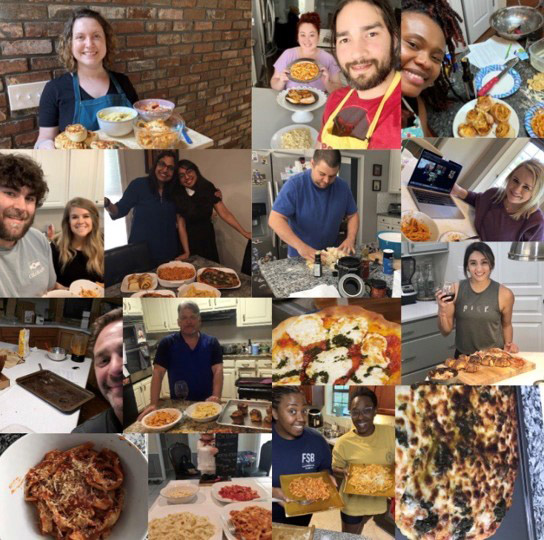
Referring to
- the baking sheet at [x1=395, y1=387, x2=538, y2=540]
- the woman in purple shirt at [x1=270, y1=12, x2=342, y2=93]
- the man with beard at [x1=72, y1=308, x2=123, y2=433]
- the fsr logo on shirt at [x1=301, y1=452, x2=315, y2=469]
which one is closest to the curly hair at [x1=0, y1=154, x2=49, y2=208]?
the man with beard at [x1=72, y1=308, x2=123, y2=433]

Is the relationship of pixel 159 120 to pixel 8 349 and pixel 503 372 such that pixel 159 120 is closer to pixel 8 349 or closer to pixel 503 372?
pixel 8 349

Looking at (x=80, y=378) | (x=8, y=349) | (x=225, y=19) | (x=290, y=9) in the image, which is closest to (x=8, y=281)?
(x=8, y=349)

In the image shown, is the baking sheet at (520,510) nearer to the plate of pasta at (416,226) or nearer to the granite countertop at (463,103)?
the plate of pasta at (416,226)

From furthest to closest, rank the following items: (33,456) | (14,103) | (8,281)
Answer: (33,456) < (8,281) < (14,103)

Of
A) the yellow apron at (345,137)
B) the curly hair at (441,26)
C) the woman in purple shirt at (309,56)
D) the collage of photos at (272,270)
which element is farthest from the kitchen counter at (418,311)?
the woman in purple shirt at (309,56)

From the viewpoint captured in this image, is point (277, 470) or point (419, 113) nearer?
point (419, 113)

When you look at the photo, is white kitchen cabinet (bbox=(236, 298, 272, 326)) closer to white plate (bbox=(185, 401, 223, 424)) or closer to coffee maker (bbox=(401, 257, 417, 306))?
white plate (bbox=(185, 401, 223, 424))

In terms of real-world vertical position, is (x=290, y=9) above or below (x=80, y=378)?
above
